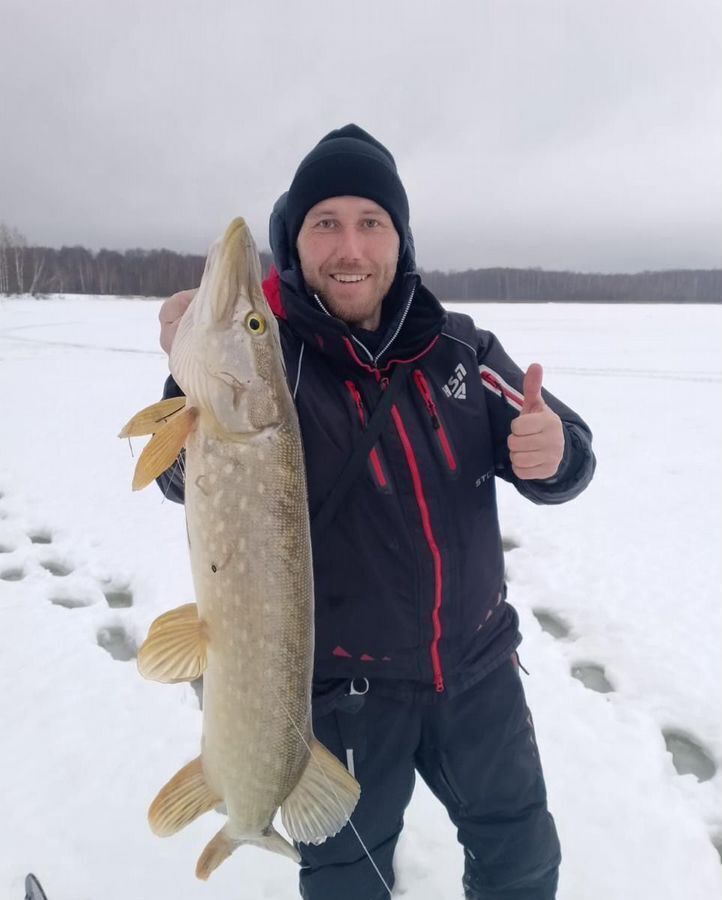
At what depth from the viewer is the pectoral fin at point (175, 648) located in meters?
1.42

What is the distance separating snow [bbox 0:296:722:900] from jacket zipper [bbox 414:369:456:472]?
161 cm

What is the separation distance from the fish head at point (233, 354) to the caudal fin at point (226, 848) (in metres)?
1.00

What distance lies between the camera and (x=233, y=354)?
138 cm

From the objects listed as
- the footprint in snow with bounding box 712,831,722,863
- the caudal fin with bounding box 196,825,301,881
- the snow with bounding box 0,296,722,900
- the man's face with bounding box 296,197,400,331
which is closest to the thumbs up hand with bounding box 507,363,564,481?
the man's face with bounding box 296,197,400,331

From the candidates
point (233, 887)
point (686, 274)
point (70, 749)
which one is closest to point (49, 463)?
point (70, 749)

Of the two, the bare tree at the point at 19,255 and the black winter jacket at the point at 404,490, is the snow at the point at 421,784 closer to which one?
the black winter jacket at the point at 404,490

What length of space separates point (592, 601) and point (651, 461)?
12.0ft

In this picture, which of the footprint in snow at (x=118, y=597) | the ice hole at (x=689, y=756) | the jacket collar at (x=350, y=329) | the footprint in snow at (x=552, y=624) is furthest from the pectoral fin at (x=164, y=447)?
the footprint in snow at (x=552, y=624)

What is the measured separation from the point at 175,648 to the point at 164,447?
A: 1.57ft

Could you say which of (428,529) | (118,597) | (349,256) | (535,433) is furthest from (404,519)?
(118,597)

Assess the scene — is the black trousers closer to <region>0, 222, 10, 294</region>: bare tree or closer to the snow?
the snow

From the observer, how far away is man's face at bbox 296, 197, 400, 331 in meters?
1.83

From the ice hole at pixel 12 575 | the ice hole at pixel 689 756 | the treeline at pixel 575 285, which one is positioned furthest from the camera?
the treeline at pixel 575 285

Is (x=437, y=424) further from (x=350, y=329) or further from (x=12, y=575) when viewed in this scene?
(x=12, y=575)
